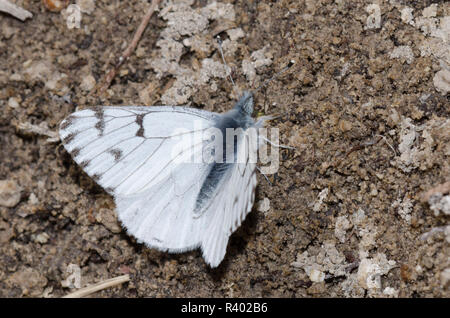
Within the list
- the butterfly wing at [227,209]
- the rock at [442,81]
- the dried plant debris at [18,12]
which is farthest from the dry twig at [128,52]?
the rock at [442,81]

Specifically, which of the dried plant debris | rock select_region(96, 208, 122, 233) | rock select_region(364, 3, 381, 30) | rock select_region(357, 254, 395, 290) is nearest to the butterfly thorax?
rock select_region(96, 208, 122, 233)

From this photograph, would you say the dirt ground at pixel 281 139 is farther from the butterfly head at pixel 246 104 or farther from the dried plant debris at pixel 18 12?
the butterfly head at pixel 246 104

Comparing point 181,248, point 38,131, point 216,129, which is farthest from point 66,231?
point 216,129

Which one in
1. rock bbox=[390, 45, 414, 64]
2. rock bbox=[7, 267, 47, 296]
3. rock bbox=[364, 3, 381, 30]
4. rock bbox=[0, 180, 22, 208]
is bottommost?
rock bbox=[7, 267, 47, 296]

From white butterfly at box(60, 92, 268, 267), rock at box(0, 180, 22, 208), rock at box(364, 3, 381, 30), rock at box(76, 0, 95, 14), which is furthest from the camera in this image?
rock at box(76, 0, 95, 14)

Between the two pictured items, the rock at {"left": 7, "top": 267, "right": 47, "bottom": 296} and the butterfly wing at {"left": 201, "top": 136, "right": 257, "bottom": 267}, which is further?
the rock at {"left": 7, "top": 267, "right": 47, "bottom": 296}

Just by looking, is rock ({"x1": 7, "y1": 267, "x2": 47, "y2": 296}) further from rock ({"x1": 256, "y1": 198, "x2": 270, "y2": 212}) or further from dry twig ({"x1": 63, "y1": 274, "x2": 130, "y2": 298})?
rock ({"x1": 256, "y1": 198, "x2": 270, "y2": 212})

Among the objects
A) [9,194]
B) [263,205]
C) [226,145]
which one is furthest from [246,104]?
[9,194]

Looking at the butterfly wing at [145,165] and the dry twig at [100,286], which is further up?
the butterfly wing at [145,165]
